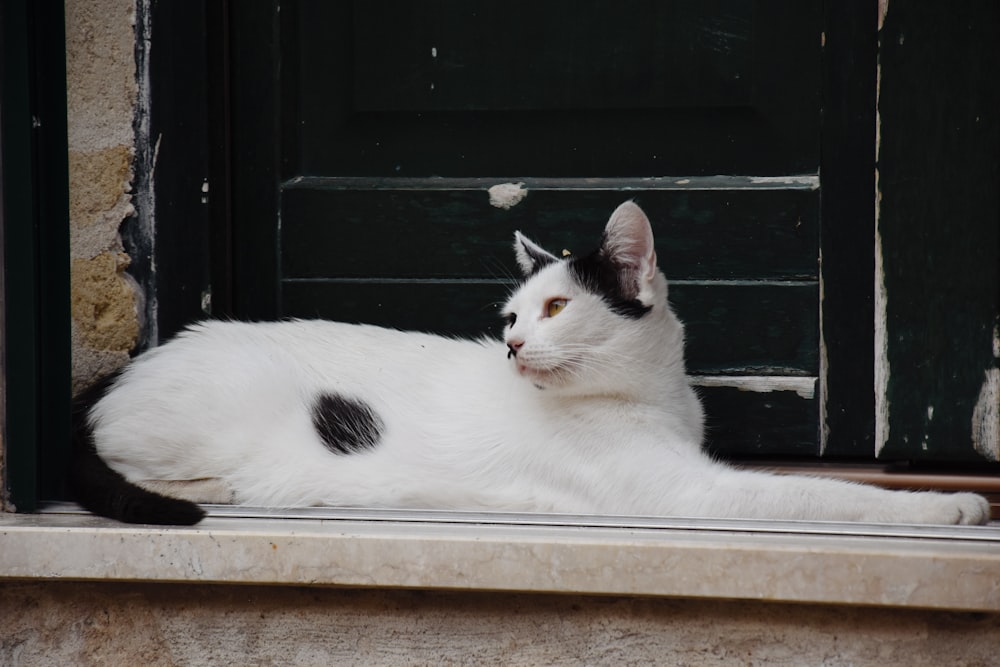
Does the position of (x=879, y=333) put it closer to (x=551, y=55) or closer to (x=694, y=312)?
(x=694, y=312)

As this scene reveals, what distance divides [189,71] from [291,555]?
47.5 inches

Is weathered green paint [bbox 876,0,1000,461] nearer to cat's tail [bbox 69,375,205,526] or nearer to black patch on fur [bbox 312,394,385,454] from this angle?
black patch on fur [bbox 312,394,385,454]

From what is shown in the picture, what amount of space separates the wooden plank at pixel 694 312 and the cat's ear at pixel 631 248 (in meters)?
0.39

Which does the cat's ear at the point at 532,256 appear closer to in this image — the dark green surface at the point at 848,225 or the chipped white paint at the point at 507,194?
the chipped white paint at the point at 507,194

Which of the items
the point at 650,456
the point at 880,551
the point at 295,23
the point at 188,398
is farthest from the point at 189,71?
the point at 880,551

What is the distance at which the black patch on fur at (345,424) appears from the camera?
188 centimetres

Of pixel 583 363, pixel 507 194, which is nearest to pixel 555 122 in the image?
pixel 507 194

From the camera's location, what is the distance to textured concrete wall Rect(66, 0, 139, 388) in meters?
Result: 2.09

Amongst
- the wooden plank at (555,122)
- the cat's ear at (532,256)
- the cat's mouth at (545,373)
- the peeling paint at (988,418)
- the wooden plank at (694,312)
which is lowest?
the peeling paint at (988,418)

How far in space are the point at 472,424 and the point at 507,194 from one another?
0.61 m

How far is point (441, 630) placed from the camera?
160 centimetres

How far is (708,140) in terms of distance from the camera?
84.2 inches

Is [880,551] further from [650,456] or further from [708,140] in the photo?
[708,140]

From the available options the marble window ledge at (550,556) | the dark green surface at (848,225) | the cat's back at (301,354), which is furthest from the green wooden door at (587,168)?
the marble window ledge at (550,556)
